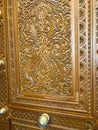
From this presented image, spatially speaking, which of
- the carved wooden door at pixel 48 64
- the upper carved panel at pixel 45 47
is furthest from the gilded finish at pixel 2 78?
the upper carved panel at pixel 45 47

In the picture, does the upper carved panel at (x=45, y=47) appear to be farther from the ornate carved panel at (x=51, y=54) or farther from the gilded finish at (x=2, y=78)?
the gilded finish at (x=2, y=78)

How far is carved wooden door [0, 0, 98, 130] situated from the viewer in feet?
2.65

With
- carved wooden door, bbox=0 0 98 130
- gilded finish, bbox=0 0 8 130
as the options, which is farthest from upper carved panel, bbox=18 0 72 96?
gilded finish, bbox=0 0 8 130

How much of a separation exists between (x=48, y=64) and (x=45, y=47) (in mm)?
84

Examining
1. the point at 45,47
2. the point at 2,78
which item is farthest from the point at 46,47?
the point at 2,78

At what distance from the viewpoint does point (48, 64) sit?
0.90 meters

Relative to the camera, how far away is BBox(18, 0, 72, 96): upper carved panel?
33.2 inches

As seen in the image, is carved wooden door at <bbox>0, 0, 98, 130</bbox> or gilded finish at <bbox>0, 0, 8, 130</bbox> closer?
carved wooden door at <bbox>0, 0, 98, 130</bbox>

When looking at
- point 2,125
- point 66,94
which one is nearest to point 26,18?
point 66,94

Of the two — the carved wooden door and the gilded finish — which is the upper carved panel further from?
the gilded finish

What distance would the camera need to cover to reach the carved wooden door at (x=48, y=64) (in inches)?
31.8

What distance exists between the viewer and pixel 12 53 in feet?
3.16

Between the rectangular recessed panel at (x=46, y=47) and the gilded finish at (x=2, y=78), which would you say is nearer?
the rectangular recessed panel at (x=46, y=47)

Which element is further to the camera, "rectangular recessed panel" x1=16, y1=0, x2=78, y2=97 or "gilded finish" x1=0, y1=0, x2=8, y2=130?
"gilded finish" x1=0, y1=0, x2=8, y2=130
